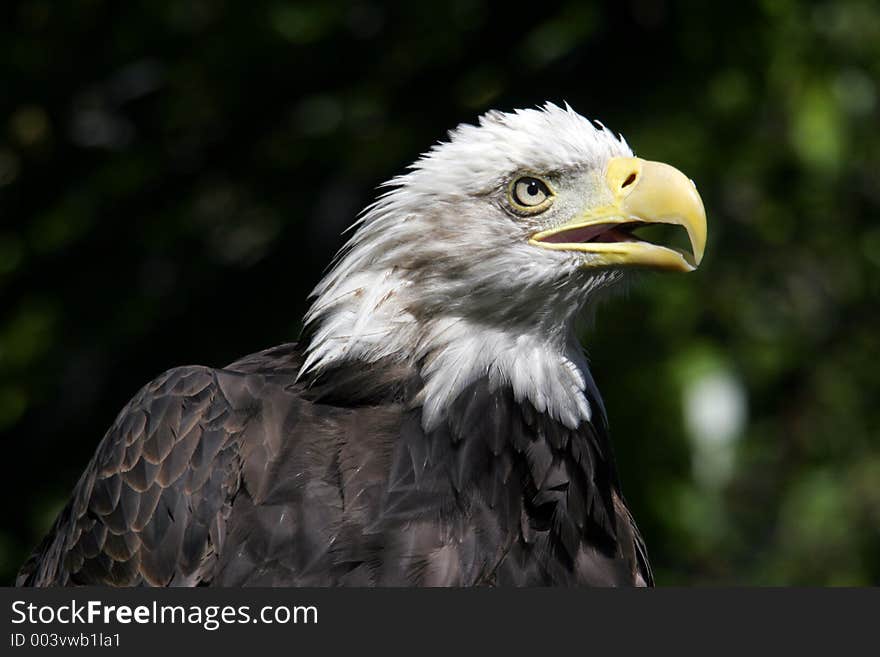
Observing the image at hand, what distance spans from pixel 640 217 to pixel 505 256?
391mm

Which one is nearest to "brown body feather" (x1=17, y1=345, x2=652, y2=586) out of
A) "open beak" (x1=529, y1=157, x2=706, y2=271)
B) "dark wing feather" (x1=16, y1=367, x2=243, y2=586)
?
"dark wing feather" (x1=16, y1=367, x2=243, y2=586)

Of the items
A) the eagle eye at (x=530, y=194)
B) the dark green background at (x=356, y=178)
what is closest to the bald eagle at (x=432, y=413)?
the eagle eye at (x=530, y=194)

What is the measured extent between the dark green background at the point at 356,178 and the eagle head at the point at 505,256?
6.81ft

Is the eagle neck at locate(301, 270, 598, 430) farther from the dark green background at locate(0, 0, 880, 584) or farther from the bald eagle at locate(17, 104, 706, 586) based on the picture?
the dark green background at locate(0, 0, 880, 584)

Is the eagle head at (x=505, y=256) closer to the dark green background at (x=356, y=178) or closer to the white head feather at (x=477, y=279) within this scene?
the white head feather at (x=477, y=279)

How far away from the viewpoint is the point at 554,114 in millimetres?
3699

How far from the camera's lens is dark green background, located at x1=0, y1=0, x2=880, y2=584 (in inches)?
231

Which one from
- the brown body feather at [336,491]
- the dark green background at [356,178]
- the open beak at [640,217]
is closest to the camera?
the brown body feather at [336,491]

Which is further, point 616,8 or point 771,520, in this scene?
point 771,520

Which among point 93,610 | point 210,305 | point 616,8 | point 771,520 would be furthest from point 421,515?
point 771,520

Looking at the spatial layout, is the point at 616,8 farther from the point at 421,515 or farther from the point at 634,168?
the point at 421,515

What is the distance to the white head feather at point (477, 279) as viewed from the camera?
11.5 feet

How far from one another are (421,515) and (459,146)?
107 cm

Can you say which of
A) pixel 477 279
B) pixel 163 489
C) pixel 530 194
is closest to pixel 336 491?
pixel 163 489
